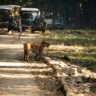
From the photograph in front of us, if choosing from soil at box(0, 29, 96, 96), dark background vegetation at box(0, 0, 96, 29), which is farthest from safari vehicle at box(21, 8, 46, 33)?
soil at box(0, 29, 96, 96)

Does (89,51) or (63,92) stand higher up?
(63,92)

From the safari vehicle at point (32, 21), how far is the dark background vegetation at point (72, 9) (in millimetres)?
15590

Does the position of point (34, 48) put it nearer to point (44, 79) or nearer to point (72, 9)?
point (44, 79)

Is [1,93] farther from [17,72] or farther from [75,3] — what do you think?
[75,3]

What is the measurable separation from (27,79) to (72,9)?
68938 millimetres

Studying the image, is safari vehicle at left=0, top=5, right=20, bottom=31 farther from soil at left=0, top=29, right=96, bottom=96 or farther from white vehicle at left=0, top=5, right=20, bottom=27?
soil at left=0, top=29, right=96, bottom=96

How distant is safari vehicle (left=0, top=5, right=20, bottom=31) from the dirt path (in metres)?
26.7

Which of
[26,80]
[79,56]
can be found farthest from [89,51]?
[26,80]

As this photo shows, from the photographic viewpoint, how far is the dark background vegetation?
73669 mm

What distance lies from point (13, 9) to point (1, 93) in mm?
40668

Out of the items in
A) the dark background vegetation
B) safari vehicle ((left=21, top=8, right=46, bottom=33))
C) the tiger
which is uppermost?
the tiger

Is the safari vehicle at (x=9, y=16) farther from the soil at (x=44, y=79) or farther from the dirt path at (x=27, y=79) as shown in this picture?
the soil at (x=44, y=79)

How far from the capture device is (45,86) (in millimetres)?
13945

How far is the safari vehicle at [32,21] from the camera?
48688mm
